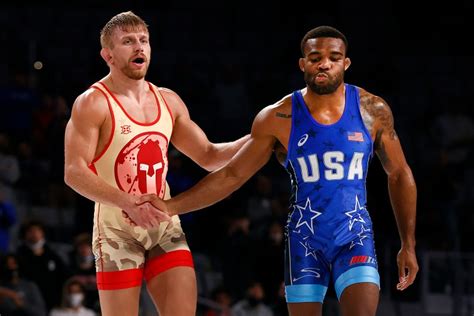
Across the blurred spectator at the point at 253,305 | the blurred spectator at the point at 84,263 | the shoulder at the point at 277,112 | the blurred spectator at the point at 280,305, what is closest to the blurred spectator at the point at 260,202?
the blurred spectator at the point at 280,305

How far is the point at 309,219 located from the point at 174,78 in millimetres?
7754

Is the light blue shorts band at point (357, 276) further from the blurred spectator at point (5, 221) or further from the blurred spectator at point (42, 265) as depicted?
the blurred spectator at point (5, 221)

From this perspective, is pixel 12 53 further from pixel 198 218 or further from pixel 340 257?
pixel 340 257

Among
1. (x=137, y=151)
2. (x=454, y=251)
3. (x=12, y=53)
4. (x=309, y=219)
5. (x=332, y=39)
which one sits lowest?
(x=454, y=251)

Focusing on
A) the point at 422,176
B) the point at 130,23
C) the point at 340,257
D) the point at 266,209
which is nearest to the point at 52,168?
the point at 266,209

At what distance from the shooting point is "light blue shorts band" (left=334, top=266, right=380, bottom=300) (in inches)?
218

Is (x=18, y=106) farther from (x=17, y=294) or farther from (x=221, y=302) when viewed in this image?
(x=221, y=302)

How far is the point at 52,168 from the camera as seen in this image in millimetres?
11727

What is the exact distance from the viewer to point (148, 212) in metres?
5.76

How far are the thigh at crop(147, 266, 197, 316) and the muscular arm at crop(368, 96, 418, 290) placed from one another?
1.19m

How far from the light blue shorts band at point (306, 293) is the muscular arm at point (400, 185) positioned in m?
0.45

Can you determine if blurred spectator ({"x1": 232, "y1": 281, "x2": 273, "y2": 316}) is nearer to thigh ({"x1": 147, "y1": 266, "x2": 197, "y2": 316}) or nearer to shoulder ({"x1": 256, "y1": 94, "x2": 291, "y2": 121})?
thigh ({"x1": 147, "y1": 266, "x2": 197, "y2": 316})

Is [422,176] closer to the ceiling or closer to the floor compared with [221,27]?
closer to the floor

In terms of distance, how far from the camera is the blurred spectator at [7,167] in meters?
11.3
